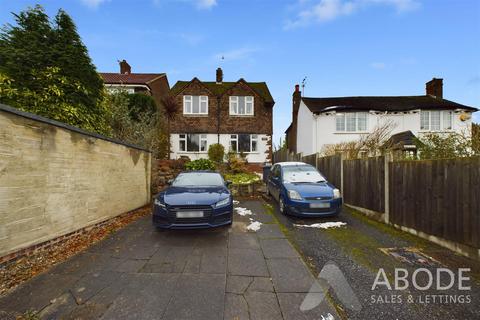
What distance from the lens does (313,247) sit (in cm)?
466

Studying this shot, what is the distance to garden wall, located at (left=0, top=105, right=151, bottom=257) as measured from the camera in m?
3.51

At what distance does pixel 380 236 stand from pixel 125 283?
540cm

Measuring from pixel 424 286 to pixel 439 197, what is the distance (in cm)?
226

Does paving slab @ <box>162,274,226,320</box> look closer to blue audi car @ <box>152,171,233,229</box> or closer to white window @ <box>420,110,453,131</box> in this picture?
blue audi car @ <box>152,171,233,229</box>

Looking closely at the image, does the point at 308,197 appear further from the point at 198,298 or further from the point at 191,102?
the point at 191,102

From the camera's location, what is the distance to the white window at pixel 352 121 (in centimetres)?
1823

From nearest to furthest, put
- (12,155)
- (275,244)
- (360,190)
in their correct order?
(12,155)
(275,244)
(360,190)

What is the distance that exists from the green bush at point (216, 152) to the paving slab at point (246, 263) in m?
14.3

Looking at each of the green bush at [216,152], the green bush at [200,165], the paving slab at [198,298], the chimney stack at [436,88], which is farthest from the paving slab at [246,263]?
the chimney stack at [436,88]

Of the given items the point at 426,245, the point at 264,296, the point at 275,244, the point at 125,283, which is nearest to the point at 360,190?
the point at 426,245

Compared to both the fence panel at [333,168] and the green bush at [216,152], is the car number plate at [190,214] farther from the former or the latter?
the green bush at [216,152]

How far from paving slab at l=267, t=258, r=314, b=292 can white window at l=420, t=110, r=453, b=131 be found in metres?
21.0

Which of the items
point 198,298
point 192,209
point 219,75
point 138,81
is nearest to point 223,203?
point 192,209

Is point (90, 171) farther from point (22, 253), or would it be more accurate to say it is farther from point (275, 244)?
point (275, 244)
